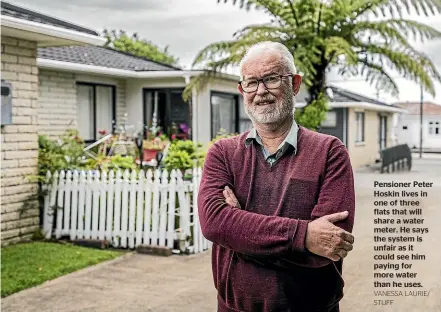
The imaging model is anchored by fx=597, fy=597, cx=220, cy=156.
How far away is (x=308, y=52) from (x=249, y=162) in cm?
765

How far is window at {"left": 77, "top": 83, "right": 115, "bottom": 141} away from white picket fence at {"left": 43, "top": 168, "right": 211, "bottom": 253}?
5501 millimetres

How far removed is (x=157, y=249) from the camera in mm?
7211

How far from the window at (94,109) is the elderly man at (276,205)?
11.3 meters

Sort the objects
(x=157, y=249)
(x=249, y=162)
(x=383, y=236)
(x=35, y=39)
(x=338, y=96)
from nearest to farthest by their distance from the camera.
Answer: (x=249, y=162) → (x=383, y=236) → (x=157, y=249) → (x=35, y=39) → (x=338, y=96)

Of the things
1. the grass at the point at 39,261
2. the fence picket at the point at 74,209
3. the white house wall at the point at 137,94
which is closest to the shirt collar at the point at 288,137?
the grass at the point at 39,261

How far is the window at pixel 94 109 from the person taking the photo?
13.3m

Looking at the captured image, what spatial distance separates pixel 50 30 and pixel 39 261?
2.81 m

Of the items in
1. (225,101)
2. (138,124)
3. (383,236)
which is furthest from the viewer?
(225,101)

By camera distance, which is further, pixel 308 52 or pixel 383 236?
pixel 308 52

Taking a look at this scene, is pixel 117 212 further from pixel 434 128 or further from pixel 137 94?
pixel 137 94

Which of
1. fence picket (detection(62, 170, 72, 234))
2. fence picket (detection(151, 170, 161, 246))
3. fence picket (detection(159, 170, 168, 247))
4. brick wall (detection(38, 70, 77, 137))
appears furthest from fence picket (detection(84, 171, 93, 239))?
brick wall (detection(38, 70, 77, 137))

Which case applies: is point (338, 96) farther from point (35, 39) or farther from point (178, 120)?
point (35, 39)

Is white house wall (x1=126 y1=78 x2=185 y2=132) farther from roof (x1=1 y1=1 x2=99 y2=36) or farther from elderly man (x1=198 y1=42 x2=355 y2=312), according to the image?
elderly man (x1=198 y1=42 x2=355 y2=312)

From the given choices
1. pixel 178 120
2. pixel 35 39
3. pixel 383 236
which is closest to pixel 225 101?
A: pixel 178 120
